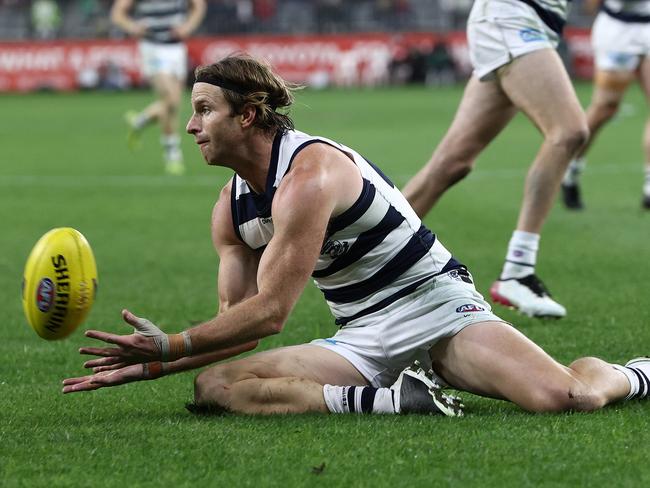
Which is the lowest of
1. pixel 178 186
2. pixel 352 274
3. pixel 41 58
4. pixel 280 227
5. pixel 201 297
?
pixel 41 58

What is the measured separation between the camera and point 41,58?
36969mm

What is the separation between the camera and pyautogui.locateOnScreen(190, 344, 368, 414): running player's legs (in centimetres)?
488

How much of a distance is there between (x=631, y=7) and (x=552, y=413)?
7.42 metres

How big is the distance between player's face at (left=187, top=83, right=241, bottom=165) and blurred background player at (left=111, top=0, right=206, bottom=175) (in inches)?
440

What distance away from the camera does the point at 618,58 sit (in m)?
11.3

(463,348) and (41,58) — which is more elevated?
(463,348)

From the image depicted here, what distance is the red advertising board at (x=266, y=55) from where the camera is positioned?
36500mm

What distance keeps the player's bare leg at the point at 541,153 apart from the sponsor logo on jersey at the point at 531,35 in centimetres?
12

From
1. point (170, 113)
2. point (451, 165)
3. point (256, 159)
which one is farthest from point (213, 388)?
point (170, 113)

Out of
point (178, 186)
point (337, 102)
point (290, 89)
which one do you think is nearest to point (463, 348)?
point (290, 89)

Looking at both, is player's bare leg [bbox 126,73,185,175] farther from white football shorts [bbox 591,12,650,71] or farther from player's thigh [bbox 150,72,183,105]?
white football shorts [bbox 591,12,650,71]

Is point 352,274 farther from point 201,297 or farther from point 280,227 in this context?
point 201,297

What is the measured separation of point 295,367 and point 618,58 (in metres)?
7.02

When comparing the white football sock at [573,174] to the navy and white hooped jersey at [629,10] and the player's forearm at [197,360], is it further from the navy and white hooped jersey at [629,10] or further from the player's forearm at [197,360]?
the player's forearm at [197,360]
